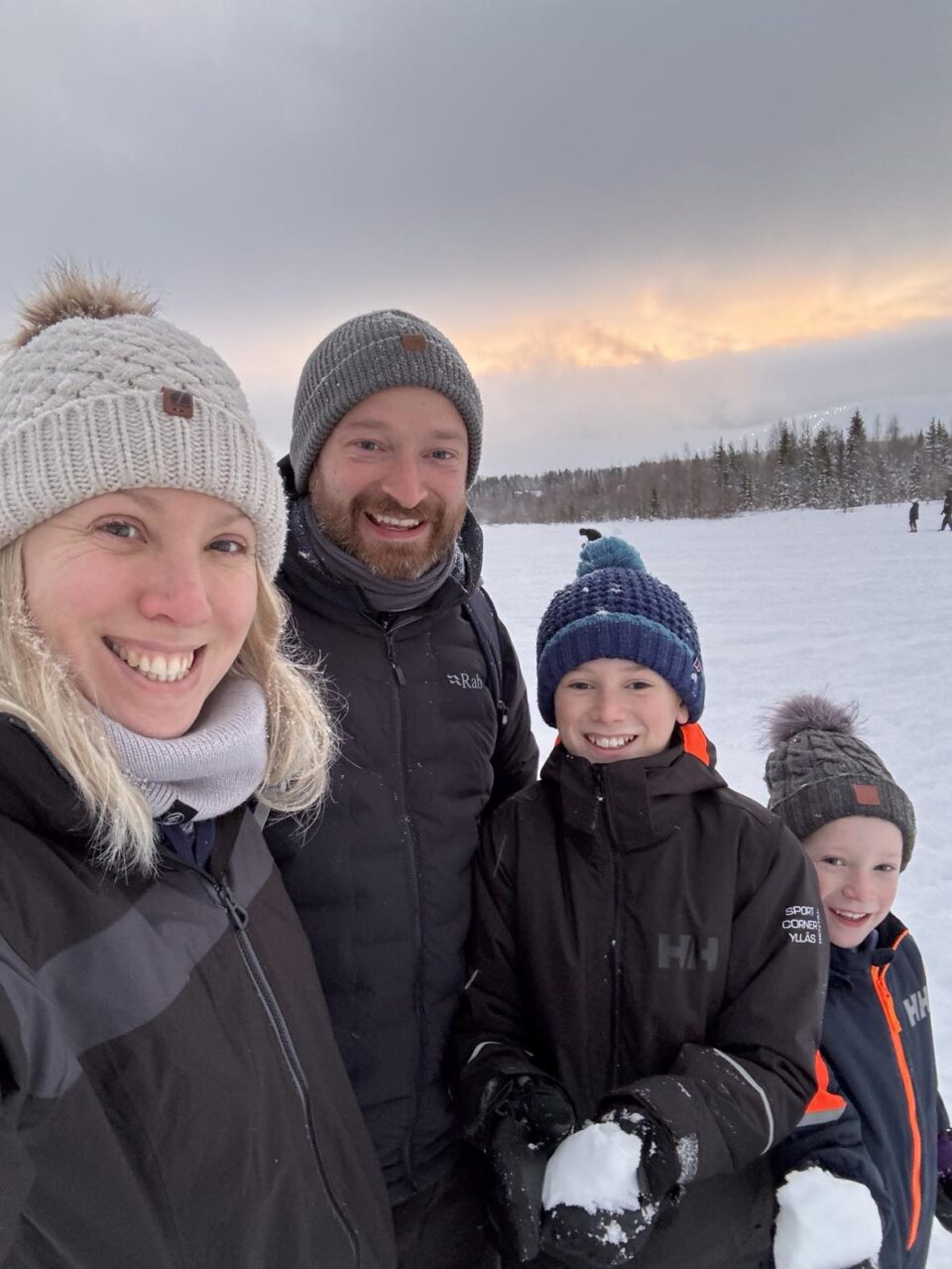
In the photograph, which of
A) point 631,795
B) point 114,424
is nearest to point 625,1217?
point 631,795

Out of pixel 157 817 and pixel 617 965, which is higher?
pixel 157 817

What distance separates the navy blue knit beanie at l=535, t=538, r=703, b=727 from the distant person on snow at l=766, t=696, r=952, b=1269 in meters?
0.54

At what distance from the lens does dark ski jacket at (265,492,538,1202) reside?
5.89 ft

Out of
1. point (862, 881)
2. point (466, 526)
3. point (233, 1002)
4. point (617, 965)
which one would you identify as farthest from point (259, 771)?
point (862, 881)

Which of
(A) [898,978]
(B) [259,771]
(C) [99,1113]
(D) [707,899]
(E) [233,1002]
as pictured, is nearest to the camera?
(C) [99,1113]

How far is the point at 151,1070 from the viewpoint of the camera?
108 cm

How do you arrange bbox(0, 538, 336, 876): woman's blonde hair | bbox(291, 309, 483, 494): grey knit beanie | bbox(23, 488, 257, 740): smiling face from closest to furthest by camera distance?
bbox(0, 538, 336, 876): woman's blonde hair < bbox(23, 488, 257, 740): smiling face < bbox(291, 309, 483, 494): grey knit beanie

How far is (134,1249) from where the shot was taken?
1.03 m

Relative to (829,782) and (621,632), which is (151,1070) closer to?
(621,632)

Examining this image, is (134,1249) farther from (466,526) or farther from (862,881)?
(862,881)

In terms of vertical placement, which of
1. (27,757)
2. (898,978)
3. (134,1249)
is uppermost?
(27,757)

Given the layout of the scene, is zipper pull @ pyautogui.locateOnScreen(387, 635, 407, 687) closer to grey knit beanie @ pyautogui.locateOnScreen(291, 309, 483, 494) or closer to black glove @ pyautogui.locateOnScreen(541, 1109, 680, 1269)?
grey knit beanie @ pyautogui.locateOnScreen(291, 309, 483, 494)

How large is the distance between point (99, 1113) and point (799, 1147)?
1.65 m

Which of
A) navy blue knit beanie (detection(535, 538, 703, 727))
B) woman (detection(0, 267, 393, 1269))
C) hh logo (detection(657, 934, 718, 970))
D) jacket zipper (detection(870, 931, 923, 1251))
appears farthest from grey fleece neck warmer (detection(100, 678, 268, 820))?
jacket zipper (detection(870, 931, 923, 1251))
